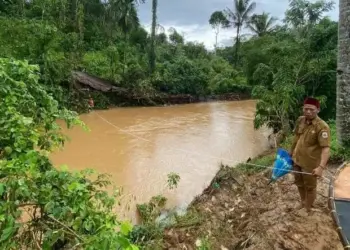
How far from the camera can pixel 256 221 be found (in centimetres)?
462

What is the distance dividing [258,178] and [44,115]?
4383 mm

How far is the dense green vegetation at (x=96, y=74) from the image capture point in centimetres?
186

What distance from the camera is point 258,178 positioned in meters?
6.43

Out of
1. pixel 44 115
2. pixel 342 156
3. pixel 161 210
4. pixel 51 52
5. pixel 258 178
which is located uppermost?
pixel 51 52

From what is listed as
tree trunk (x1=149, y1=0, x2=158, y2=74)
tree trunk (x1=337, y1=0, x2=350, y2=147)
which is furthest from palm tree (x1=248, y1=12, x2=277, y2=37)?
tree trunk (x1=337, y1=0, x2=350, y2=147)

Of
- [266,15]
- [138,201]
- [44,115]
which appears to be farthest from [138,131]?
[266,15]

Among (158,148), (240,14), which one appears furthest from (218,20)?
(158,148)

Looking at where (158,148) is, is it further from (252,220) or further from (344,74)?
(252,220)

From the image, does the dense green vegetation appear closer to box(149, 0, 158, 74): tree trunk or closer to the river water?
box(149, 0, 158, 74): tree trunk

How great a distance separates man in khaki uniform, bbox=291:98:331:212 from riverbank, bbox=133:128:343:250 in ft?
1.10

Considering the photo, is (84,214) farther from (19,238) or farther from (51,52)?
(51,52)

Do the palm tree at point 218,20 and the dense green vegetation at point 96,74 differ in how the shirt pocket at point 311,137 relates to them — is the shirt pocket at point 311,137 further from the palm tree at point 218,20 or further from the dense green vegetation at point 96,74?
the palm tree at point 218,20

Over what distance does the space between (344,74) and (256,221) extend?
305 cm

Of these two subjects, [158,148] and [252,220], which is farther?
[158,148]
